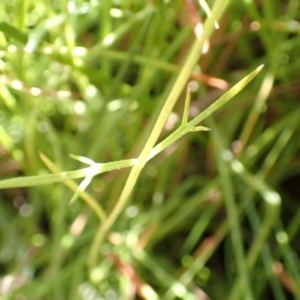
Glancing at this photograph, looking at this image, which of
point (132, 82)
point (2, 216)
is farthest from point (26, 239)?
point (132, 82)

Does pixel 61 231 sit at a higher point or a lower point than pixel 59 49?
lower

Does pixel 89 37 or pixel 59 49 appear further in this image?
pixel 89 37

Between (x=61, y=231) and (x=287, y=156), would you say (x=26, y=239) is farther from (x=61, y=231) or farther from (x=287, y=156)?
(x=287, y=156)

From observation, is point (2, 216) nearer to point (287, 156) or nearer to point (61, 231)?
point (61, 231)

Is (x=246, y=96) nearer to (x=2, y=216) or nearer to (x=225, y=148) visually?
(x=225, y=148)

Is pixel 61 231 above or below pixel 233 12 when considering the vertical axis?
below

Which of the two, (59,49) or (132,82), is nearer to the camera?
(59,49)
